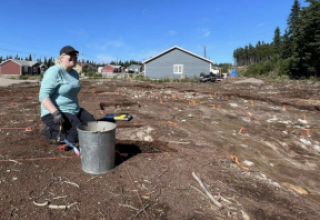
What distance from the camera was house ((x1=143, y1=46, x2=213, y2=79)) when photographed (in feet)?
78.1

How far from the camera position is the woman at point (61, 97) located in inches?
115

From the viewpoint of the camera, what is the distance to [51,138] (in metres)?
3.32

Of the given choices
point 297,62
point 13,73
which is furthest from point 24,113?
point 13,73

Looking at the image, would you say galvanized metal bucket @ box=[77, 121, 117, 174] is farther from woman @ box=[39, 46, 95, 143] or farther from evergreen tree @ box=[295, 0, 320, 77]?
evergreen tree @ box=[295, 0, 320, 77]

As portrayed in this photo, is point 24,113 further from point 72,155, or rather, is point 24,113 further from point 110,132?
point 110,132

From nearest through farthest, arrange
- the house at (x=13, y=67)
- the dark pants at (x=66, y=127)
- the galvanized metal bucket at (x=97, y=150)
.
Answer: the galvanized metal bucket at (x=97, y=150), the dark pants at (x=66, y=127), the house at (x=13, y=67)

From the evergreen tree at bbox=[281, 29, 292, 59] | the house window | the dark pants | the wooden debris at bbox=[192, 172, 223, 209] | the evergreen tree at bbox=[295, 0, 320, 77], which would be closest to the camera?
the wooden debris at bbox=[192, 172, 223, 209]

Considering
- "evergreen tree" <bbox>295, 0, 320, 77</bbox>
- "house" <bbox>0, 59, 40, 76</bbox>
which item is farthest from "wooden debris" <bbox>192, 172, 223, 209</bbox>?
"house" <bbox>0, 59, 40, 76</bbox>

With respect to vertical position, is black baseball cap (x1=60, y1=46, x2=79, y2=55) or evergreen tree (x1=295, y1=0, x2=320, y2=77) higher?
evergreen tree (x1=295, y1=0, x2=320, y2=77)

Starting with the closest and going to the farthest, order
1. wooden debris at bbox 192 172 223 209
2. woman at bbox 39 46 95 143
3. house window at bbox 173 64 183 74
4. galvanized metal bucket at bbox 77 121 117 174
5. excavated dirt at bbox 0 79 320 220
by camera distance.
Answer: excavated dirt at bbox 0 79 320 220, wooden debris at bbox 192 172 223 209, galvanized metal bucket at bbox 77 121 117 174, woman at bbox 39 46 95 143, house window at bbox 173 64 183 74

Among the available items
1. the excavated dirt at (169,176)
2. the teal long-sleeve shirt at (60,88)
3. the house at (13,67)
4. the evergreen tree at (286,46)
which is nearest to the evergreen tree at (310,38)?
the evergreen tree at (286,46)

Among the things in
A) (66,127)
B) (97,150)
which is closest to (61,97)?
(66,127)

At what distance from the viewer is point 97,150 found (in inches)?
96.3

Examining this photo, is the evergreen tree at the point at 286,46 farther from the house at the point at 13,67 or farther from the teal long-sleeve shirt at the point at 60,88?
the house at the point at 13,67
